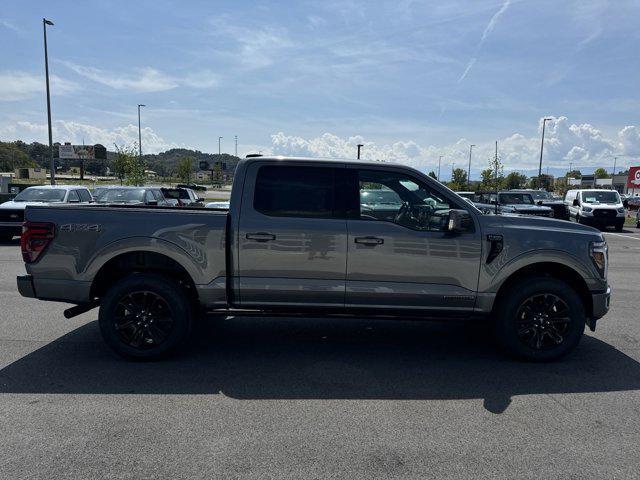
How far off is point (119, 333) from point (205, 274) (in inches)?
40.0

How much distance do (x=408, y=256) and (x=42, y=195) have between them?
13.1 m

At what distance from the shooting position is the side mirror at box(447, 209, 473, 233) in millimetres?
4445


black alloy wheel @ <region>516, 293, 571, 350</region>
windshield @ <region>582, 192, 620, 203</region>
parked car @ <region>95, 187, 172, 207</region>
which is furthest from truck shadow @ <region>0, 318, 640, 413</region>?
windshield @ <region>582, 192, 620, 203</region>

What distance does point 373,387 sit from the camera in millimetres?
4172

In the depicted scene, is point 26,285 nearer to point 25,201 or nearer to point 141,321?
point 141,321

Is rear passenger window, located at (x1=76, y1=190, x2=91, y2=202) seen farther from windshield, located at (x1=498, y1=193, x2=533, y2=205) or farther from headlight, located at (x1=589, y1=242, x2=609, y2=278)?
windshield, located at (x1=498, y1=193, x2=533, y2=205)

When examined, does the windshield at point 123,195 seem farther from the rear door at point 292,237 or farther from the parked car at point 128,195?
the rear door at point 292,237

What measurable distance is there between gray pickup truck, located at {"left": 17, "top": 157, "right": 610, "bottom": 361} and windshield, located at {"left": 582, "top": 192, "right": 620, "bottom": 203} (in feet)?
68.5

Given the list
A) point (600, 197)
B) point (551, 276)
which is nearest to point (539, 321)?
point (551, 276)

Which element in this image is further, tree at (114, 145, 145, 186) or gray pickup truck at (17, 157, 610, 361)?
tree at (114, 145, 145, 186)

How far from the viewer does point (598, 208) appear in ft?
71.3

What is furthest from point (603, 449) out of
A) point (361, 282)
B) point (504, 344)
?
point (361, 282)

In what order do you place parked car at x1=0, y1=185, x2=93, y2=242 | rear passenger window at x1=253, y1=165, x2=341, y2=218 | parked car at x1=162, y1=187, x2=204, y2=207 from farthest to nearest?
parked car at x1=162, y1=187, x2=204, y2=207
parked car at x1=0, y1=185, x2=93, y2=242
rear passenger window at x1=253, y1=165, x2=341, y2=218

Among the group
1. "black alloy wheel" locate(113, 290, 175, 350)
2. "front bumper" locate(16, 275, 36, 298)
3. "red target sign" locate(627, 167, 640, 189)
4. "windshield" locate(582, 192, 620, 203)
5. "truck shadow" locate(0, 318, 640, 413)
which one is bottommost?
"truck shadow" locate(0, 318, 640, 413)
